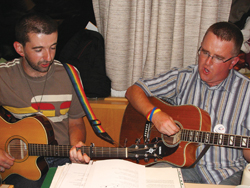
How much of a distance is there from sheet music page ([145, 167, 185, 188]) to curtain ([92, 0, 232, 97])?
1030 millimetres

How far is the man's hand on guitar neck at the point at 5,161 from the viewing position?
4.66 ft

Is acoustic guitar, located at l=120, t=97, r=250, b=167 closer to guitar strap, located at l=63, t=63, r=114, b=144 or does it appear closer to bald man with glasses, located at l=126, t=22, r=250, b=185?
bald man with glasses, located at l=126, t=22, r=250, b=185

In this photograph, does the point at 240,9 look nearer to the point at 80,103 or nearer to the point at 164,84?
the point at 164,84

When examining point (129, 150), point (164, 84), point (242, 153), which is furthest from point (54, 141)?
point (242, 153)

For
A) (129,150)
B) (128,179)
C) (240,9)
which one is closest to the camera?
(128,179)

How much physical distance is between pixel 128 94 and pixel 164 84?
0.95 feet

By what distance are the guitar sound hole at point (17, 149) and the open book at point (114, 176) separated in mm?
562

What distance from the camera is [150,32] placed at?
185 centimetres

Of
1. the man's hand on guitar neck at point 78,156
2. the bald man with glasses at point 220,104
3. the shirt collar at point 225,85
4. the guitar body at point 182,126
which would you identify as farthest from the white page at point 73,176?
the shirt collar at point 225,85

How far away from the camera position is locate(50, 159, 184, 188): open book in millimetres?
953

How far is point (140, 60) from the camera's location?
74.9 inches

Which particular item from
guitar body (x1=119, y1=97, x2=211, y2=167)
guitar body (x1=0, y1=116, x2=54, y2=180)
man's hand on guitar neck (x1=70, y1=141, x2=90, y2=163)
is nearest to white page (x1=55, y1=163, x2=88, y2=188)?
man's hand on guitar neck (x1=70, y1=141, x2=90, y2=163)

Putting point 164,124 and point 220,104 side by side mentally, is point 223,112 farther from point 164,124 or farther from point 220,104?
point 164,124

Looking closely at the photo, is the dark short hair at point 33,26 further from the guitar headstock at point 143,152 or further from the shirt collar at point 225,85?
the shirt collar at point 225,85
